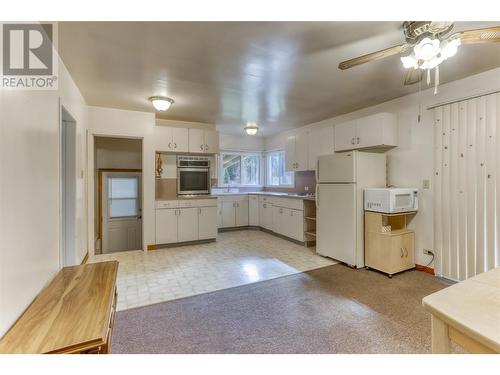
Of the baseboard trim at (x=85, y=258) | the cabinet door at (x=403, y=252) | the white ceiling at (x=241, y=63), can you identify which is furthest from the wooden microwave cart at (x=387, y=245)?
the baseboard trim at (x=85, y=258)

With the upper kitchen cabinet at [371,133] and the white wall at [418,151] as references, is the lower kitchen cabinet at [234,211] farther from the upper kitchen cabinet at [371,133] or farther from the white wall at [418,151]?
the white wall at [418,151]

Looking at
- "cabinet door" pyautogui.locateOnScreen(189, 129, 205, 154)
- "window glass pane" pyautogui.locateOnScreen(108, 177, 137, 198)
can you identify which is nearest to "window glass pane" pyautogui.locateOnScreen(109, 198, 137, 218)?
"window glass pane" pyautogui.locateOnScreen(108, 177, 137, 198)

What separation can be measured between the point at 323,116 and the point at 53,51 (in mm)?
3867

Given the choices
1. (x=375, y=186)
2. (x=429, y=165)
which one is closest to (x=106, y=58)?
(x=375, y=186)

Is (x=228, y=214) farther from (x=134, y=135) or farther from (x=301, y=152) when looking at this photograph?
(x=134, y=135)

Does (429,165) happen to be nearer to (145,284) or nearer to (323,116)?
(323,116)

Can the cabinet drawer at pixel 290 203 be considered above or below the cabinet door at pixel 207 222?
above

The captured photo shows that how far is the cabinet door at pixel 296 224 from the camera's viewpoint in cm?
452

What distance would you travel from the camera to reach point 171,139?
4555mm

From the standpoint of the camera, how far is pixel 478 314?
2.72 ft

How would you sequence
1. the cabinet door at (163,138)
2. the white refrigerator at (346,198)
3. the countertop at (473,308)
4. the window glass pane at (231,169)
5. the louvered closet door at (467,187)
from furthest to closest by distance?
the window glass pane at (231,169)
the cabinet door at (163,138)
the white refrigerator at (346,198)
the louvered closet door at (467,187)
the countertop at (473,308)

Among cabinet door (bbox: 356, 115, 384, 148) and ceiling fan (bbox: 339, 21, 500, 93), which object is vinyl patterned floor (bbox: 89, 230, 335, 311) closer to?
cabinet door (bbox: 356, 115, 384, 148)

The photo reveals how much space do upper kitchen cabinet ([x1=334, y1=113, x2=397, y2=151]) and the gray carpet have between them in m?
Answer: 1.85

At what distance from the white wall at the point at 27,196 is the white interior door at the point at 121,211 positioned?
3071 mm
